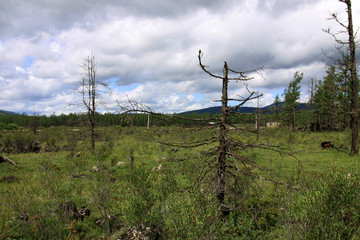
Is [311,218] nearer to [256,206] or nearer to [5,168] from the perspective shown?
[256,206]

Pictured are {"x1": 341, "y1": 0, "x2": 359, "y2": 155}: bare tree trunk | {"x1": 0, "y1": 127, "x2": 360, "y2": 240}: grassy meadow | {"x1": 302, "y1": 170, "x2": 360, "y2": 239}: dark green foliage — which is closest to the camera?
{"x1": 302, "y1": 170, "x2": 360, "y2": 239}: dark green foliage

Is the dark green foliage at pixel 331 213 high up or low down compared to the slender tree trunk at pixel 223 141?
down

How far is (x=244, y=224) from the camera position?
4.37m

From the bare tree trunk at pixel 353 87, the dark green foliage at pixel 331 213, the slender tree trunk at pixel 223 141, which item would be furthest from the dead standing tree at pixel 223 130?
the bare tree trunk at pixel 353 87

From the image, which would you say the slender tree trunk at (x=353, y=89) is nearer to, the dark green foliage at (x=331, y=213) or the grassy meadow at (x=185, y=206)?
the grassy meadow at (x=185, y=206)

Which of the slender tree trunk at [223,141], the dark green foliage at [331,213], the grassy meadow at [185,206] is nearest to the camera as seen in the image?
the dark green foliage at [331,213]

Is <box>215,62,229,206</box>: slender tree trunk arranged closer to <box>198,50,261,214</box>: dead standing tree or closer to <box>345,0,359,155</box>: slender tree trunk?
<box>198,50,261,214</box>: dead standing tree

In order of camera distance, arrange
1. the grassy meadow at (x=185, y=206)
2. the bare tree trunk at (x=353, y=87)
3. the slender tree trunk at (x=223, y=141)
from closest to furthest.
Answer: the grassy meadow at (x=185, y=206) < the slender tree trunk at (x=223, y=141) < the bare tree trunk at (x=353, y=87)

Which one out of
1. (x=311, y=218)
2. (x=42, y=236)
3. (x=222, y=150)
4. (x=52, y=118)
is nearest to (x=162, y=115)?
(x=222, y=150)

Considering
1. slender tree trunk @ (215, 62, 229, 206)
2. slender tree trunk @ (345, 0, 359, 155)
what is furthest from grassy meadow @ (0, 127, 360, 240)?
slender tree trunk @ (345, 0, 359, 155)

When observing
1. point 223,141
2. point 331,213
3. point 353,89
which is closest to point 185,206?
point 223,141

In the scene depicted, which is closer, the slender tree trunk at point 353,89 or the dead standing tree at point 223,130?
the dead standing tree at point 223,130

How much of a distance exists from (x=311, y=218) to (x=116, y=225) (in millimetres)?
4193

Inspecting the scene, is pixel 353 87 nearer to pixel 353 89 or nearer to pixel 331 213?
pixel 353 89
